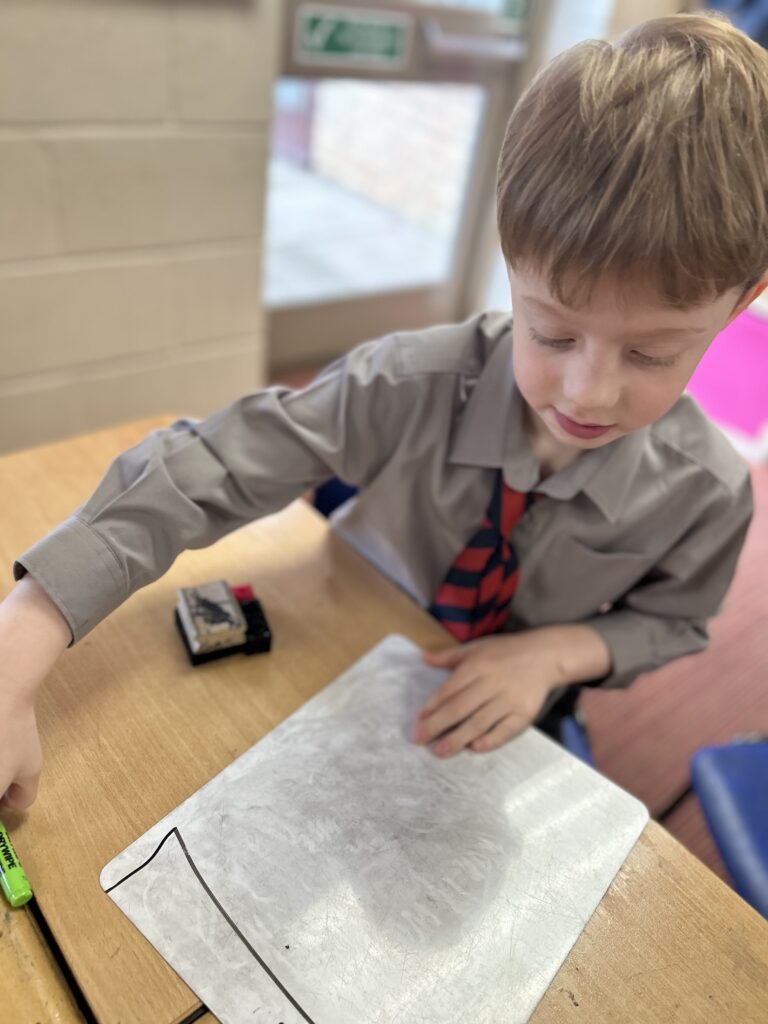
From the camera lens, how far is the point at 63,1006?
415 millimetres

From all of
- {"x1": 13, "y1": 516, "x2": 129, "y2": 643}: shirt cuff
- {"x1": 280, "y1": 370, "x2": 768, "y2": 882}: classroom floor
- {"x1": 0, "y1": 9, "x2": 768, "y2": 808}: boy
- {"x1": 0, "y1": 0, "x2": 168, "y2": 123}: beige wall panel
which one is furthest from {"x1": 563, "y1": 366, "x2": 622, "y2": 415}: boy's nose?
{"x1": 0, "y1": 0, "x2": 168, "y2": 123}: beige wall panel

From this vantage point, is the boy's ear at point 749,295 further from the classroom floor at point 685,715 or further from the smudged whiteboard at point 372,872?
the classroom floor at point 685,715

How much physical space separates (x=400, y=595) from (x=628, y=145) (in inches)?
16.8

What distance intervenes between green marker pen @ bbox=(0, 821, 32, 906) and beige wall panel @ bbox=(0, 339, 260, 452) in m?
1.19

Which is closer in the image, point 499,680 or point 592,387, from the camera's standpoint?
point 592,387

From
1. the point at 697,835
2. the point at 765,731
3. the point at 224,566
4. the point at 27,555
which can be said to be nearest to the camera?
the point at 27,555

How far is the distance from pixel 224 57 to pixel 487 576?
114 centimetres

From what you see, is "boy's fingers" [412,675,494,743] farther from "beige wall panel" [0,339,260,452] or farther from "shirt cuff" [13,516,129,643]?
"beige wall panel" [0,339,260,452]

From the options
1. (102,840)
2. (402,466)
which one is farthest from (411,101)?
(102,840)

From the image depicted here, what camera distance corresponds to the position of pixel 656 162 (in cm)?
44

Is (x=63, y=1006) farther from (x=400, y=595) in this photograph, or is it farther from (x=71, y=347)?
(x=71, y=347)

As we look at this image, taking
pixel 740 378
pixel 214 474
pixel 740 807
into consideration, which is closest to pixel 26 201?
pixel 214 474

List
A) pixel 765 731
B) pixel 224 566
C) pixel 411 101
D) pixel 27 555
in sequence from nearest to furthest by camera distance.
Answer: pixel 27 555
pixel 224 566
pixel 765 731
pixel 411 101

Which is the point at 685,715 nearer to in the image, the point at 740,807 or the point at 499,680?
the point at 740,807
